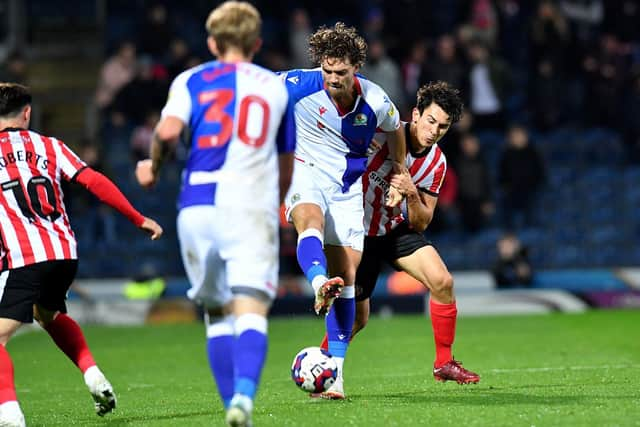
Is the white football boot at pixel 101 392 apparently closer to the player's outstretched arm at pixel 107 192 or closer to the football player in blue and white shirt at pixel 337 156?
the player's outstretched arm at pixel 107 192

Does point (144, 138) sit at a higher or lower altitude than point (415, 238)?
lower

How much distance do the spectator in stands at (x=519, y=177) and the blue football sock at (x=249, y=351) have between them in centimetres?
1288

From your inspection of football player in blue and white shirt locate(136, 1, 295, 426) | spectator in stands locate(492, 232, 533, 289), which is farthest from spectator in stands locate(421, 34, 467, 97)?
football player in blue and white shirt locate(136, 1, 295, 426)

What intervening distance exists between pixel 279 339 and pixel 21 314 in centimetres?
725

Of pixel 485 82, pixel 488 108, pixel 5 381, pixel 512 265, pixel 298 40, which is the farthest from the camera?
pixel 488 108

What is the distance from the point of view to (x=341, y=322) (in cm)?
755

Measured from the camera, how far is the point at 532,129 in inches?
768

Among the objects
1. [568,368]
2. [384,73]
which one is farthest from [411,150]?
[384,73]

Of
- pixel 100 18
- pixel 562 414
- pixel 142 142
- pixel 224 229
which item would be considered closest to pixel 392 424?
pixel 562 414

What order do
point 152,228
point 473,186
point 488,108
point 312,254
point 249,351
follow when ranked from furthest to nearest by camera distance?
point 488,108
point 473,186
point 312,254
point 152,228
point 249,351

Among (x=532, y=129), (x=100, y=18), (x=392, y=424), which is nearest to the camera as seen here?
(x=392, y=424)

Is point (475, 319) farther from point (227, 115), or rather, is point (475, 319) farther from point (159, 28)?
point (227, 115)

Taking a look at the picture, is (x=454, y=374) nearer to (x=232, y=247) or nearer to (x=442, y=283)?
(x=442, y=283)

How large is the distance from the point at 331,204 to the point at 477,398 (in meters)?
1.59
